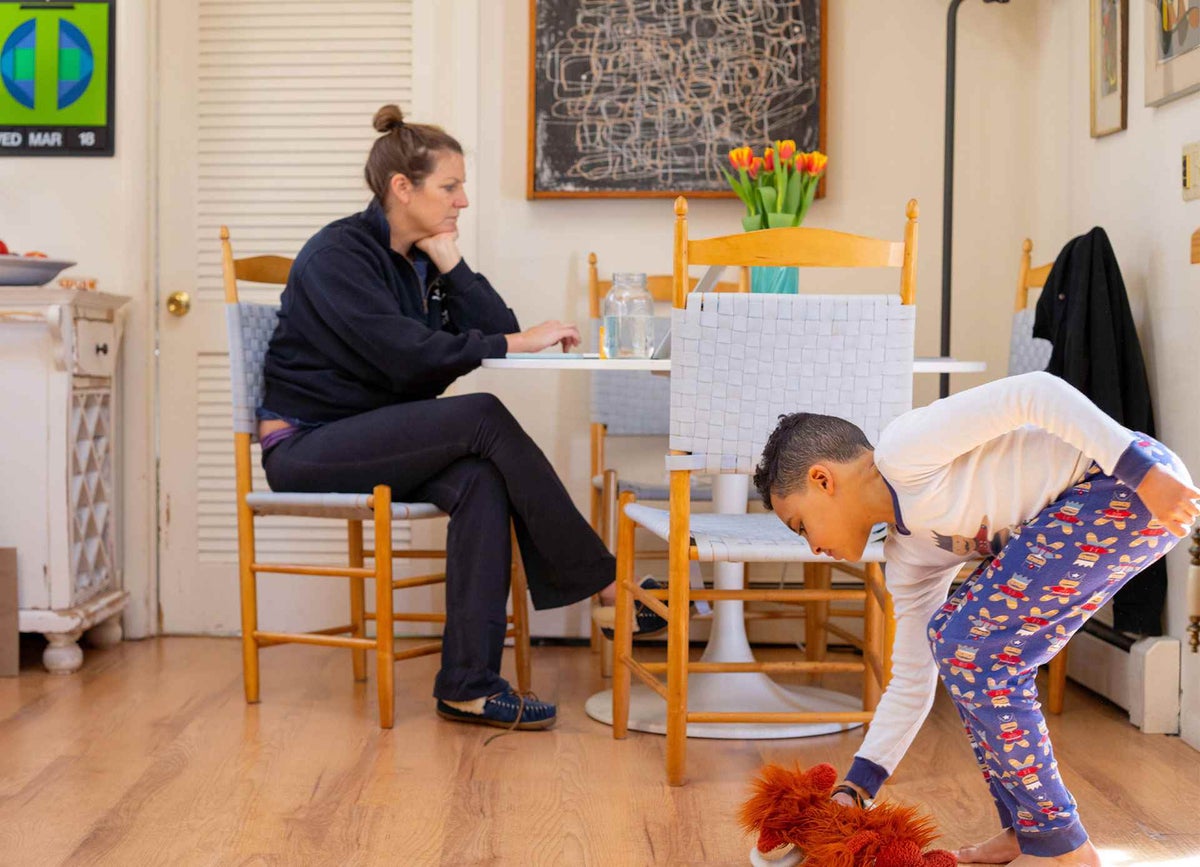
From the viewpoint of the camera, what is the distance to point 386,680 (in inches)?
98.8

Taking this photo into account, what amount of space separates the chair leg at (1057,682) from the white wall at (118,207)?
224 centimetres

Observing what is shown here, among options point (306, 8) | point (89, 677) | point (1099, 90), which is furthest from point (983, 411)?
point (306, 8)

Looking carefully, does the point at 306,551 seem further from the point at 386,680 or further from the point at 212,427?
the point at 386,680

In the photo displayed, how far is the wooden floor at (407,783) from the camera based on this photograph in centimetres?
182

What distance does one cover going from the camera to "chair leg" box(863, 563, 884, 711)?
2.32 meters

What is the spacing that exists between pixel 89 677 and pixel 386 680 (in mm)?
859

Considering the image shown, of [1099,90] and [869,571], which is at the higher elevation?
[1099,90]

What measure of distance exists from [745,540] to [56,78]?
2218 millimetres

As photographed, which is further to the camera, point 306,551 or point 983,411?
point 306,551

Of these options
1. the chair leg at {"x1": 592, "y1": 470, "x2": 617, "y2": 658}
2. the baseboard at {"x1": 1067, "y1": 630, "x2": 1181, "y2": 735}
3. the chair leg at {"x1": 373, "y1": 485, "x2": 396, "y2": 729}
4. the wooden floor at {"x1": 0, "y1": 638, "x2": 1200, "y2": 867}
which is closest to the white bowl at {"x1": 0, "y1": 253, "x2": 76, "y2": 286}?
the wooden floor at {"x1": 0, "y1": 638, "x2": 1200, "y2": 867}

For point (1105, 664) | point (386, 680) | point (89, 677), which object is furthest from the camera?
point (89, 677)

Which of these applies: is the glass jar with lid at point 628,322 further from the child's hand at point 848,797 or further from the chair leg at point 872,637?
the child's hand at point 848,797

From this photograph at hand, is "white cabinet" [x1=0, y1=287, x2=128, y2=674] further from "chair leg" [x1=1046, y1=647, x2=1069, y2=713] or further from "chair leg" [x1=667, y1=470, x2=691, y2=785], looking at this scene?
"chair leg" [x1=1046, y1=647, x2=1069, y2=713]

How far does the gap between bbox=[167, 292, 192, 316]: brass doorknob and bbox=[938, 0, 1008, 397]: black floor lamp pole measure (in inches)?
74.4
